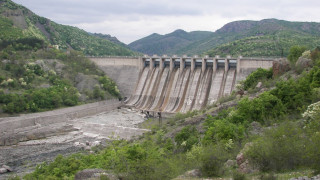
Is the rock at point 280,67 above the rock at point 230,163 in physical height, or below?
above

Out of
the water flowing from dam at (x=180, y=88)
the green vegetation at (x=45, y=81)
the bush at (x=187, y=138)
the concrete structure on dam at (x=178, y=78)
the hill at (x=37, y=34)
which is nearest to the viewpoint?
the bush at (x=187, y=138)

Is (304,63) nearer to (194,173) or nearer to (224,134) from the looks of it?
(224,134)

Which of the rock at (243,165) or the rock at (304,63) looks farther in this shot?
the rock at (304,63)

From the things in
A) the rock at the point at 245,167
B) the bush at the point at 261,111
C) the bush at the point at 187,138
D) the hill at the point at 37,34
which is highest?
the hill at the point at 37,34

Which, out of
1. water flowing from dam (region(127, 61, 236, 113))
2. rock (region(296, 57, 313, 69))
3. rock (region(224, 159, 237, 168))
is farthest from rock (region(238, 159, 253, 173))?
water flowing from dam (region(127, 61, 236, 113))

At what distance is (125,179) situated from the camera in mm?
16219

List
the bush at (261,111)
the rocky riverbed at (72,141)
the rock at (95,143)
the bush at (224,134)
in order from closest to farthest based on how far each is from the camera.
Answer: the bush at (224,134), the bush at (261,111), the rocky riverbed at (72,141), the rock at (95,143)

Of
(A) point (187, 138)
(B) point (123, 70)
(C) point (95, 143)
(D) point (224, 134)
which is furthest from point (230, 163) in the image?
(B) point (123, 70)

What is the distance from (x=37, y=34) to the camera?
80875mm

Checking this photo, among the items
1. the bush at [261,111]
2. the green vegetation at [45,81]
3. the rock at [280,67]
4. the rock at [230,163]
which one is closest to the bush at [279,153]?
the rock at [230,163]

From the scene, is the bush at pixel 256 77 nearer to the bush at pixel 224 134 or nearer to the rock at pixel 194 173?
the bush at pixel 224 134

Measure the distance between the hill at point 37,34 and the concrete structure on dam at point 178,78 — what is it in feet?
60.2

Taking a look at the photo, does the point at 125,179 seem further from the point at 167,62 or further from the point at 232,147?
the point at 167,62

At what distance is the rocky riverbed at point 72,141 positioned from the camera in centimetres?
3196
